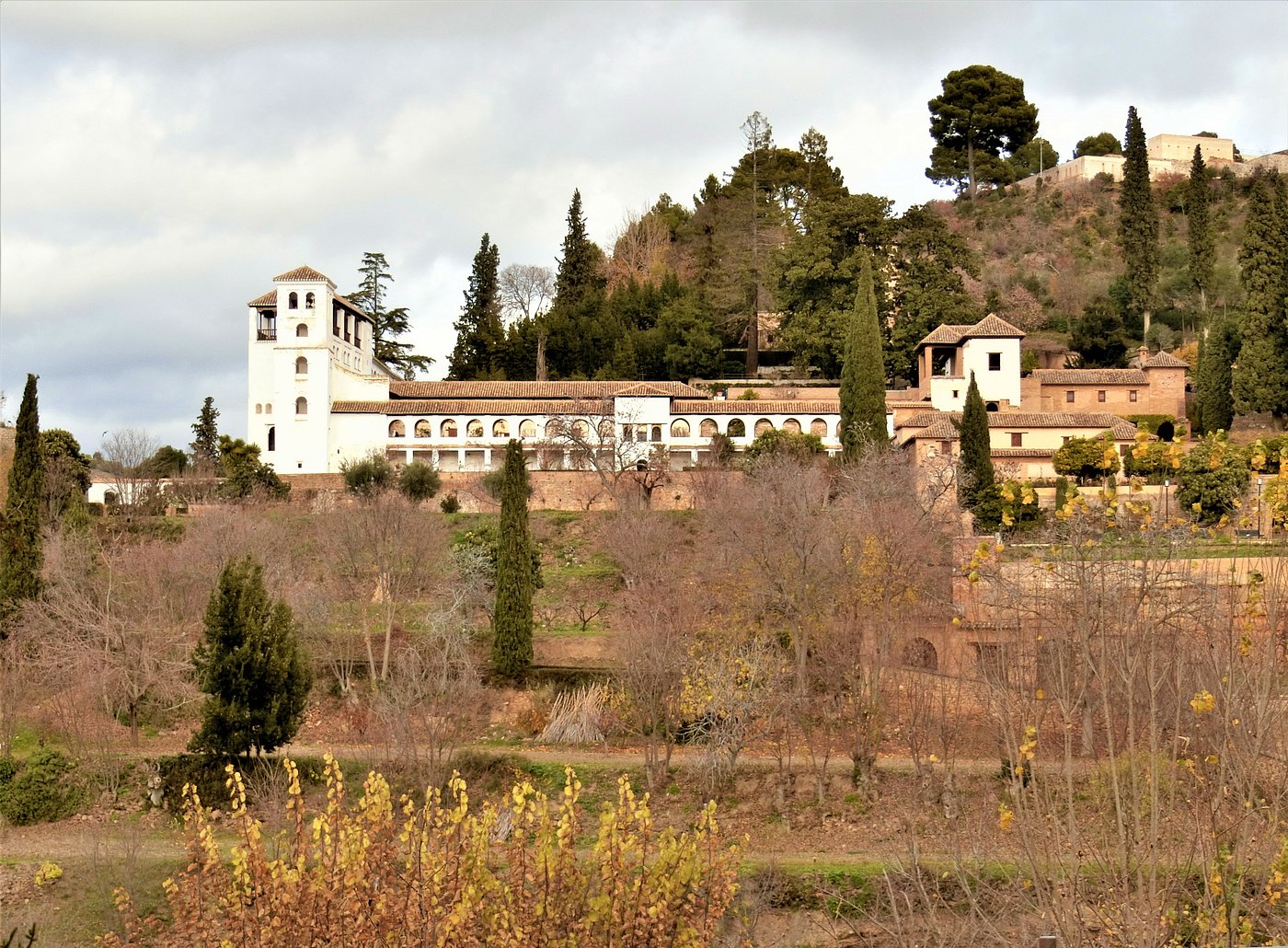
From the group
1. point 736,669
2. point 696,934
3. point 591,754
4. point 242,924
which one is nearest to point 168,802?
point 591,754

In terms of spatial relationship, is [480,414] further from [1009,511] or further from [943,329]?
[1009,511]

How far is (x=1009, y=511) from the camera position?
25.7 ft

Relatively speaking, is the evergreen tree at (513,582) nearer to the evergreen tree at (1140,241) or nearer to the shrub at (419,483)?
the shrub at (419,483)

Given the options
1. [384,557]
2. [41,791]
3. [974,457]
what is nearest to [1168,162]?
[974,457]

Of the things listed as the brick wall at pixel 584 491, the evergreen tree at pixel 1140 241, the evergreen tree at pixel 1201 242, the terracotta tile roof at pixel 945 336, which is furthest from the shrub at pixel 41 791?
the evergreen tree at pixel 1201 242

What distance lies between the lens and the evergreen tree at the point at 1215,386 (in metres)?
41.2

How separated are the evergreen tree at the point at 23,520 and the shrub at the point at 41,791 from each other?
5.34 metres

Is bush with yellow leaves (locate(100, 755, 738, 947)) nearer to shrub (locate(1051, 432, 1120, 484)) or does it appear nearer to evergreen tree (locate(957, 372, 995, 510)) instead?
evergreen tree (locate(957, 372, 995, 510))

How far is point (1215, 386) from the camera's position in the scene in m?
41.2

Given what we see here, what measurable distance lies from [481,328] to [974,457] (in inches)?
915

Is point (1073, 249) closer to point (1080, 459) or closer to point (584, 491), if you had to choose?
point (1080, 459)

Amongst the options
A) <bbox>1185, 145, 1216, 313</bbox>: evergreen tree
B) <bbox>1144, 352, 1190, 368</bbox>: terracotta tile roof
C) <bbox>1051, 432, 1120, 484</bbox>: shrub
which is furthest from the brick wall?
<bbox>1185, 145, 1216, 313</bbox>: evergreen tree

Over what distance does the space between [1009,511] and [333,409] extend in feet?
126

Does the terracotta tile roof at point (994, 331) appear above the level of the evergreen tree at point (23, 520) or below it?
above
